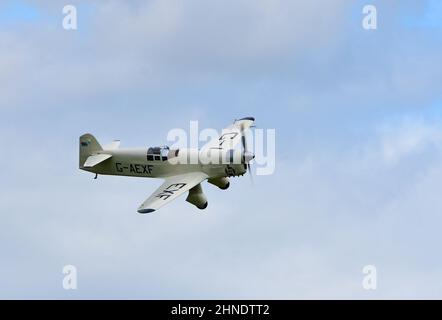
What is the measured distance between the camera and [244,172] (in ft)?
141

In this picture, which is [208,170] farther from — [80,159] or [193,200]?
[80,159]

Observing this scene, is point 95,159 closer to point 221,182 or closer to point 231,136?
point 221,182

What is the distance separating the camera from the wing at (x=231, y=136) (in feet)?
153

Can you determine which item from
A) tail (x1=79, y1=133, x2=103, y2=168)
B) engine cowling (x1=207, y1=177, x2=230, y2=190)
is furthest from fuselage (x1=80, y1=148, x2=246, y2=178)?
engine cowling (x1=207, y1=177, x2=230, y2=190)

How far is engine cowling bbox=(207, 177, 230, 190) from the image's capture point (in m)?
45.2

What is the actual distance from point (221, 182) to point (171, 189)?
3757 mm

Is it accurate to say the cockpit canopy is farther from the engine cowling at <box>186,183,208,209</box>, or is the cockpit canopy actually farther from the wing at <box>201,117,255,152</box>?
the engine cowling at <box>186,183,208,209</box>

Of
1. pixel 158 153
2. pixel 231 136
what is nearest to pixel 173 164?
pixel 158 153

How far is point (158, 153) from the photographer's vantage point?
146ft

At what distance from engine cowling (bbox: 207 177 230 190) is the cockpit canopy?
2.47m

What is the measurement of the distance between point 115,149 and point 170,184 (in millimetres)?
4623

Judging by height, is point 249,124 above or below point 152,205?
above
